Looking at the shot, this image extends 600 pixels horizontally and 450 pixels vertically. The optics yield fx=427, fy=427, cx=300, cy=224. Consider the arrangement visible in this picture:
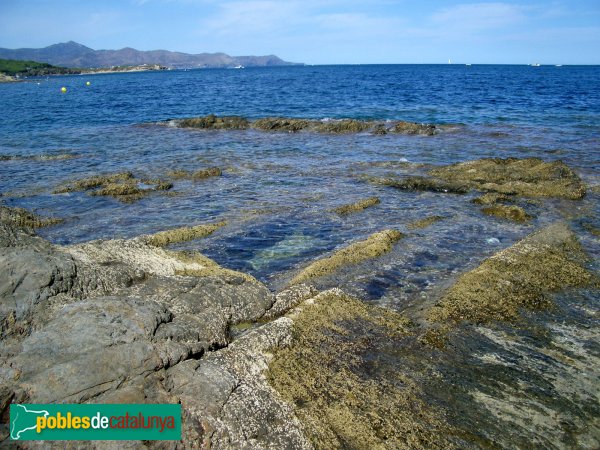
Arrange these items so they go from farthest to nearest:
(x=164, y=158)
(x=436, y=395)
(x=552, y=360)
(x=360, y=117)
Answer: (x=360, y=117)
(x=164, y=158)
(x=552, y=360)
(x=436, y=395)

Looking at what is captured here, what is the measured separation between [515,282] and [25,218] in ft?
42.4

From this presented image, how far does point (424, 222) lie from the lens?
484 inches

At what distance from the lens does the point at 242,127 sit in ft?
109

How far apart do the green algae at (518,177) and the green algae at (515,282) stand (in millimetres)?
5046

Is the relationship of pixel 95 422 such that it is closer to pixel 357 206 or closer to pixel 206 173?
pixel 357 206

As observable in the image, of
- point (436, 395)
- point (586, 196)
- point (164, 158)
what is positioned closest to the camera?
point (436, 395)

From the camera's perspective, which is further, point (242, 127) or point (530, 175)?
point (242, 127)

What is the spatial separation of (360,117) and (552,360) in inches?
1295

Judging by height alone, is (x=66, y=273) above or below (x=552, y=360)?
above

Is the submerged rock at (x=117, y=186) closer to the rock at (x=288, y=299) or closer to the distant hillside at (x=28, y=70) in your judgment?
the rock at (x=288, y=299)

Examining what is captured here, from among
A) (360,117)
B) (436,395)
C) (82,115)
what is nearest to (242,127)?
(360,117)

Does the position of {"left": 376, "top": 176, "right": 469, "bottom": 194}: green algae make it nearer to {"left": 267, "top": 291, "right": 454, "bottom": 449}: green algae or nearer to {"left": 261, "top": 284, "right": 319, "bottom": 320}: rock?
{"left": 261, "top": 284, "right": 319, "bottom": 320}: rock

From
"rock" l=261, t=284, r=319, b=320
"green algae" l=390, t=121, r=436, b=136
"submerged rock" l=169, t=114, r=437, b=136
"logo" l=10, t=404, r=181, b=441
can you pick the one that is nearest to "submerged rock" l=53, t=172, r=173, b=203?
"rock" l=261, t=284, r=319, b=320

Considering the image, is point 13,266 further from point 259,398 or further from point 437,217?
point 437,217
